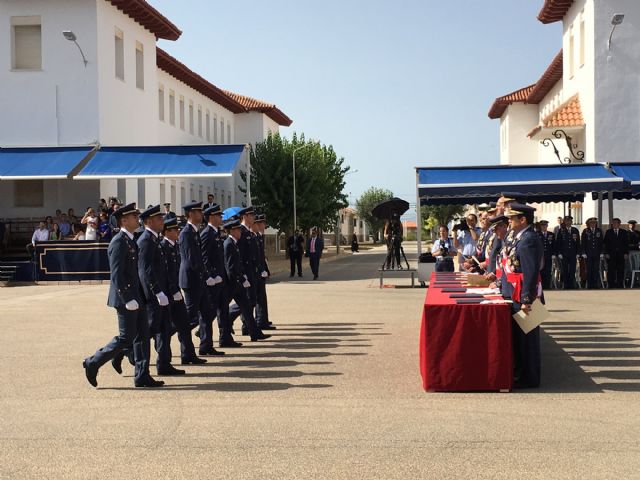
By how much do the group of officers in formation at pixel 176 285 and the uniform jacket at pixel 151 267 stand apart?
1 centimetres

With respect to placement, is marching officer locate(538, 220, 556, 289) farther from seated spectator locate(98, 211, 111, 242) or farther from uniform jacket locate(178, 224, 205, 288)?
uniform jacket locate(178, 224, 205, 288)

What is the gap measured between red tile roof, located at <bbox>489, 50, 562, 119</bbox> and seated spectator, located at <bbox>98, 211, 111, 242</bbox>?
21396 mm

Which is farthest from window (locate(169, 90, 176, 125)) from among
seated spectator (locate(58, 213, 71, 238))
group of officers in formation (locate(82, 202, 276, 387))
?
group of officers in formation (locate(82, 202, 276, 387))

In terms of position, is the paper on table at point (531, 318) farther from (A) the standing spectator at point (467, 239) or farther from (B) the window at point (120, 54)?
(B) the window at point (120, 54)

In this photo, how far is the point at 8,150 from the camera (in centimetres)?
3456

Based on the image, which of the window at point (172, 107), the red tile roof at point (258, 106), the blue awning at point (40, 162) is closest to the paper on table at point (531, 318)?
the blue awning at point (40, 162)

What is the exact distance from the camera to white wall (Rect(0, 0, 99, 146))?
3584 centimetres

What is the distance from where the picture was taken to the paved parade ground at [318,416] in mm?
6953

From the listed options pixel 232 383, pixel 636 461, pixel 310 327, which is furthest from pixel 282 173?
pixel 636 461

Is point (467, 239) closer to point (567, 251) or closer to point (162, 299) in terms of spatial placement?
point (567, 251)

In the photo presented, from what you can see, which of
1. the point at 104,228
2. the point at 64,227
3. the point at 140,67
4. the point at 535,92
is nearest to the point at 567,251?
the point at 104,228

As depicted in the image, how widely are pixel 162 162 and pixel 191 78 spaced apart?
20.6 metres

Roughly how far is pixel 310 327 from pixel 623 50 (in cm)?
2168

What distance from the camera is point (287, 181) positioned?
2416 inches
